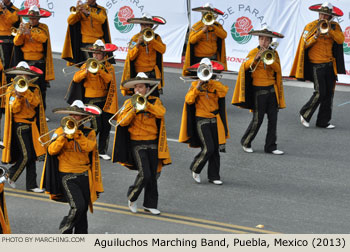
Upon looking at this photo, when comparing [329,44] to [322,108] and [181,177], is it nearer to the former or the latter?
[322,108]

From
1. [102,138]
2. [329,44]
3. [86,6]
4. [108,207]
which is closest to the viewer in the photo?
[108,207]

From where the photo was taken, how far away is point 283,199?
13.5 meters

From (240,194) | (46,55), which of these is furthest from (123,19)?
(240,194)

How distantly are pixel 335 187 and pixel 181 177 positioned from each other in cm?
260

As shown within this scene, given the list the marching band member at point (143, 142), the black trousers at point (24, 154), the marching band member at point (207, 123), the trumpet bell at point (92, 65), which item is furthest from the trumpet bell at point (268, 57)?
the black trousers at point (24, 154)

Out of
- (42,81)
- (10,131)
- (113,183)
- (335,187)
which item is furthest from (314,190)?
(42,81)

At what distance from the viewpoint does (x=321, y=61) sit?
16.9 metres

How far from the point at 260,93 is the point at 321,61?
1931 mm

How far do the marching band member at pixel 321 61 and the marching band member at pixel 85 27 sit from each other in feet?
14.2

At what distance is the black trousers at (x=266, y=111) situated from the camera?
51.3 ft

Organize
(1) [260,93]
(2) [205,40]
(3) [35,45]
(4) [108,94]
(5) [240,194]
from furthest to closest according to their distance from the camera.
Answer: (2) [205,40], (3) [35,45], (1) [260,93], (4) [108,94], (5) [240,194]

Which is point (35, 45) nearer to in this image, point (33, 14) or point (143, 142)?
point (33, 14)

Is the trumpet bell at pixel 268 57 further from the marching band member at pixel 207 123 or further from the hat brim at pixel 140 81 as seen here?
the hat brim at pixel 140 81

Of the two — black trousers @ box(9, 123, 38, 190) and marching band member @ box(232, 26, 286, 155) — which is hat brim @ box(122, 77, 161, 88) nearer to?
black trousers @ box(9, 123, 38, 190)
